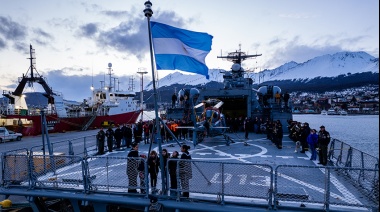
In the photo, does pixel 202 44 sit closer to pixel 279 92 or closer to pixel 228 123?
pixel 228 123

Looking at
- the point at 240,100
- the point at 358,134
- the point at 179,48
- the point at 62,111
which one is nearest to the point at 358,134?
the point at 358,134

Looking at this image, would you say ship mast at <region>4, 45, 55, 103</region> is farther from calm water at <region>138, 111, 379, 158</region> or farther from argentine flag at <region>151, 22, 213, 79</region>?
argentine flag at <region>151, 22, 213, 79</region>

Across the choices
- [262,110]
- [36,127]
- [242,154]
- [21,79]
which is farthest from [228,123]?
[21,79]

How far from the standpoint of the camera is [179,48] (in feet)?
24.6

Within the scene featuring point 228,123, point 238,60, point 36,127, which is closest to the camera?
point 228,123

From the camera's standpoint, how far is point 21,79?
141ft

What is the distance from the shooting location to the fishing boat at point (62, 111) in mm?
35281

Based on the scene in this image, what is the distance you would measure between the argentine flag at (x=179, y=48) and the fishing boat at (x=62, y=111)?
30475 millimetres

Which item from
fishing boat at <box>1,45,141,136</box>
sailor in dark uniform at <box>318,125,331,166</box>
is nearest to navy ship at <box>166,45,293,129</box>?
sailor in dark uniform at <box>318,125,331,166</box>

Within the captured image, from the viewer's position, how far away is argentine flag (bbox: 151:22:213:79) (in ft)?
23.8

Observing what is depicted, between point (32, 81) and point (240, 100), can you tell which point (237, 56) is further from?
point (32, 81)

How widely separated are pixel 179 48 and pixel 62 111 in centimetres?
4124

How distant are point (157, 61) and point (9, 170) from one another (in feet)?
19.2

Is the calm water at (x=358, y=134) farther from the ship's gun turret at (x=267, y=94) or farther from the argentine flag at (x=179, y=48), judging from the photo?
the ship's gun turret at (x=267, y=94)
